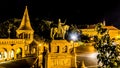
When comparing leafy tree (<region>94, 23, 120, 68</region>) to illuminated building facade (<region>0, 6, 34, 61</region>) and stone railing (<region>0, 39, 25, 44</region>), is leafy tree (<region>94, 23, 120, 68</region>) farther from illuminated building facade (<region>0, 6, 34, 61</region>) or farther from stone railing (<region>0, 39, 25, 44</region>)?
stone railing (<region>0, 39, 25, 44</region>)

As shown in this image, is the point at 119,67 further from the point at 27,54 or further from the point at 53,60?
the point at 27,54

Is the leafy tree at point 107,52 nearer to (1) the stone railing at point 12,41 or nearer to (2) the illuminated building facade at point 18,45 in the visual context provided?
(2) the illuminated building facade at point 18,45

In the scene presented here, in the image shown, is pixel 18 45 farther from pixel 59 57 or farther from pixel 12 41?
pixel 59 57

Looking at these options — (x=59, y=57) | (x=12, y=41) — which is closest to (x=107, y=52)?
(x=59, y=57)

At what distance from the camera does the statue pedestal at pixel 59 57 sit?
26675 mm

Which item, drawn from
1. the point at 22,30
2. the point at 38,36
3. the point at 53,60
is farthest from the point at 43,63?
the point at 38,36

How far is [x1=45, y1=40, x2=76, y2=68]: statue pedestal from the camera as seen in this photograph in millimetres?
26675

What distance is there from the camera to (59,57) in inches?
1051

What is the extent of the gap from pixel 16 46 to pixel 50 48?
1522 cm

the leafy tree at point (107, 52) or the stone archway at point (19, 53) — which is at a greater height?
the leafy tree at point (107, 52)

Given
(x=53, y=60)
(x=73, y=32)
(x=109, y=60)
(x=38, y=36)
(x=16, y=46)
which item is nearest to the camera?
(x=109, y=60)

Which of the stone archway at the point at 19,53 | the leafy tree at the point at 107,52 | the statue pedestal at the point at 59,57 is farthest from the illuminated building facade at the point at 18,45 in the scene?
the leafy tree at the point at 107,52

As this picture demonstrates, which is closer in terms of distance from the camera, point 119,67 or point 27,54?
point 119,67

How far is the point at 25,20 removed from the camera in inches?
1833
